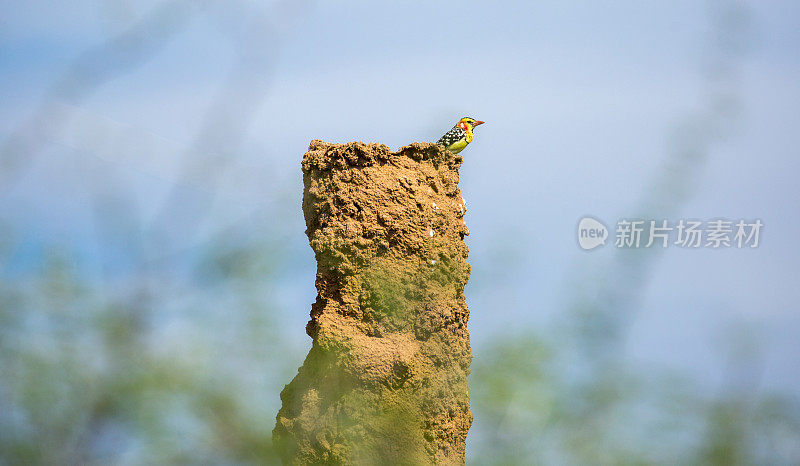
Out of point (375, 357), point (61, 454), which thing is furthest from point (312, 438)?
point (61, 454)

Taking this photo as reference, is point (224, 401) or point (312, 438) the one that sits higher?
point (312, 438)

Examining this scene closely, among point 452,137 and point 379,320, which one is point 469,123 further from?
Result: point 379,320

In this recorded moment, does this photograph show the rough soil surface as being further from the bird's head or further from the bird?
the bird's head

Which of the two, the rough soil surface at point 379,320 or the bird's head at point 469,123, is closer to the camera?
the rough soil surface at point 379,320

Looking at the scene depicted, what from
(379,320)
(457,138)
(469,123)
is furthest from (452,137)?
(379,320)

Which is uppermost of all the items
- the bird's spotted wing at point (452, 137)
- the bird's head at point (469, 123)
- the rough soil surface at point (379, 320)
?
the bird's head at point (469, 123)

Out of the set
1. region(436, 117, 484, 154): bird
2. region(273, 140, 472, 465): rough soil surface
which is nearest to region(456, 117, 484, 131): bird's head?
region(436, 117, 484, 154): bird

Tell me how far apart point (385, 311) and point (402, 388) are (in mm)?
459

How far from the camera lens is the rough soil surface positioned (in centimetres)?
413

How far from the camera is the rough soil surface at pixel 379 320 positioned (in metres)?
4.13

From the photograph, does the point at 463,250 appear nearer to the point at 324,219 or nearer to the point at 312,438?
the point at 324,219

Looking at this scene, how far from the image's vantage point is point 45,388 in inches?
152

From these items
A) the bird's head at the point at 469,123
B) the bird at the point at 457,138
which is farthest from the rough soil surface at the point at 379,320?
the bird's head at the point at 469,123

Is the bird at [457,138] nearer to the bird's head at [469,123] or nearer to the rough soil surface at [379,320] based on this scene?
the bird's head at [469,123]
